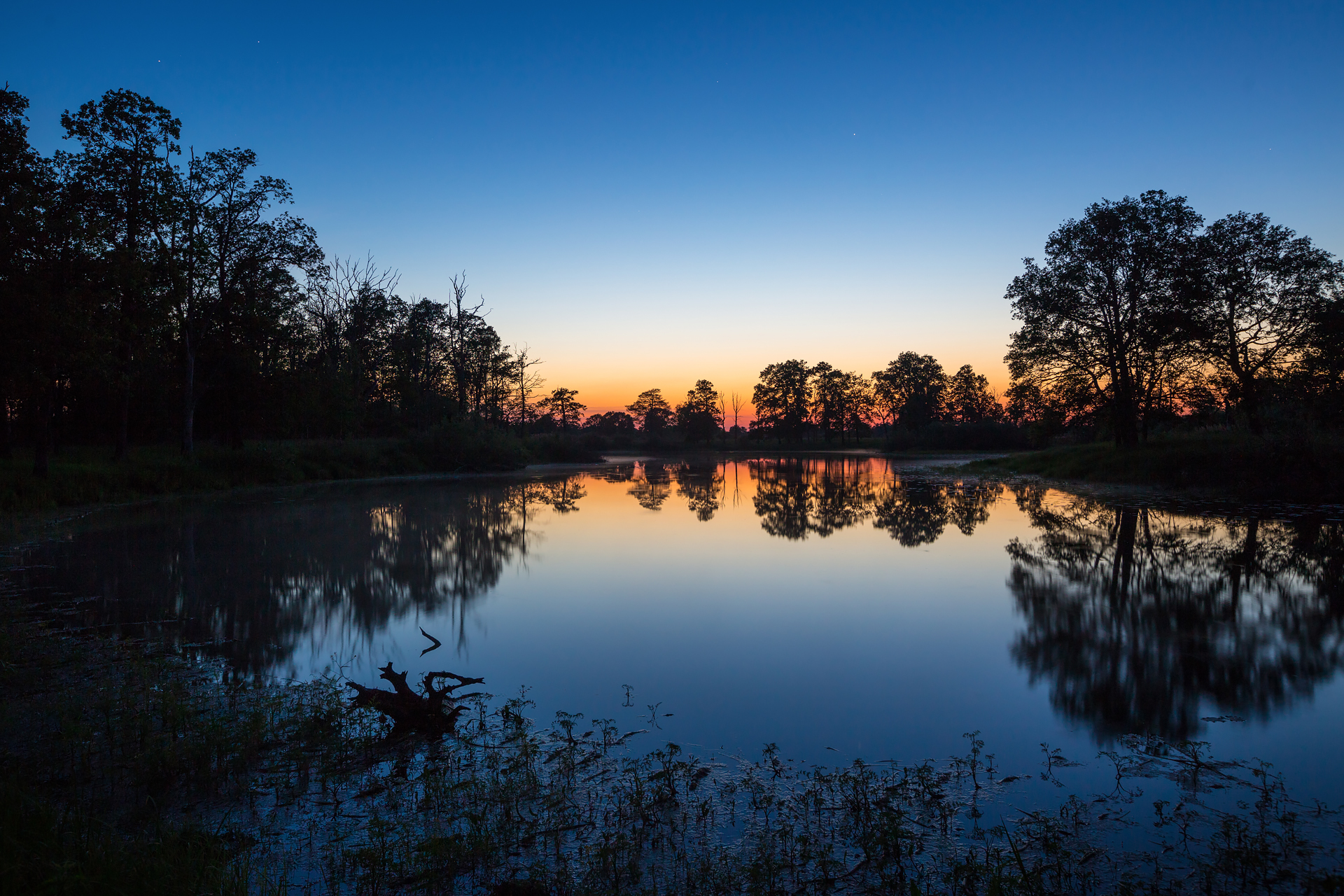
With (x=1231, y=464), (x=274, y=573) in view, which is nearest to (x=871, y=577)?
(x=274, y=573)

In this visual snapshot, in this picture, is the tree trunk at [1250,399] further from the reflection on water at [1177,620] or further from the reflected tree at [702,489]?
the reflected tree at [702,489]

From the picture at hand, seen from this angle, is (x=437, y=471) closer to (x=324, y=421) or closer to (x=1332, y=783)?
(x=324, y=421)

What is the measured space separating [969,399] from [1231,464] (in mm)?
73523

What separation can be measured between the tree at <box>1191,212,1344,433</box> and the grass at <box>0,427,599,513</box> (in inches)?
1254

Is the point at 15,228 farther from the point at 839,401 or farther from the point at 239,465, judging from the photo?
the point at 839,401

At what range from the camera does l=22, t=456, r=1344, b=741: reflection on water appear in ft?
19.6

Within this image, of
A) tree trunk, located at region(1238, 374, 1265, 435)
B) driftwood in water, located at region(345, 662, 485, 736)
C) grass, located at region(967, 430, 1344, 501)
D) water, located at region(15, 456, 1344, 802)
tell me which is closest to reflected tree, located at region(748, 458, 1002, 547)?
water, located at region(15, 456, 1344, 802)

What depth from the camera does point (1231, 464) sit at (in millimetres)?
18984

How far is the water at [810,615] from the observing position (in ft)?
16.3

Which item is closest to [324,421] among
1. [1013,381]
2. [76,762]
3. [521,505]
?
[521,505]

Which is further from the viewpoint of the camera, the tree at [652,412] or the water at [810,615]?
the tree at [652,412]

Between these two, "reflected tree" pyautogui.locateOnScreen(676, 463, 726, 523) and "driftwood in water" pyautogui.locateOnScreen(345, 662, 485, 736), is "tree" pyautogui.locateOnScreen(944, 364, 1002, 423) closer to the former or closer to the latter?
"reflected tree" pyautogui.locateOnScreen(676, 463, 726, 523)

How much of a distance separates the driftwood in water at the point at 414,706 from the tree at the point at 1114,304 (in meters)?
27.1

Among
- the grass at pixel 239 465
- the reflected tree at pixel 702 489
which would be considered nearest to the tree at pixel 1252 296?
the reflected tree at pixel 702 489
